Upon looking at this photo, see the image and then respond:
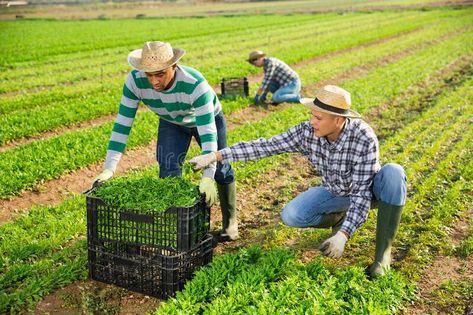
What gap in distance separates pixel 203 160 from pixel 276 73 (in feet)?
25.1

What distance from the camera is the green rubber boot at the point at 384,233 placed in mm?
4816

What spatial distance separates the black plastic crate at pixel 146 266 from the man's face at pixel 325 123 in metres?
1.38

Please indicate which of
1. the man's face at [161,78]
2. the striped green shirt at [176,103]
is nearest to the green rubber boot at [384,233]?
the striped green shirt at [176,103]

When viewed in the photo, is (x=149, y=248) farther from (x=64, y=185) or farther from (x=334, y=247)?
(x=64, y=185)

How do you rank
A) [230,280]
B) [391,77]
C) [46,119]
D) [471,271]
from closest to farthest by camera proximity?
[230,280] < [471,271] < [46,119] < [391,77]

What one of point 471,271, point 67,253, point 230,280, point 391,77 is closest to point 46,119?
point 67,253

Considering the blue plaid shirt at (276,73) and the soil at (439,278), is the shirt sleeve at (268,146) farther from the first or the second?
the blue plaid shirt at (276,73)

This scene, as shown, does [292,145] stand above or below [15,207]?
above

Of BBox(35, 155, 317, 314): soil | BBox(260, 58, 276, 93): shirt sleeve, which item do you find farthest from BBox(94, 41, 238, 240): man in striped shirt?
BBox(260, 58, 276, 93): shirt sleeve

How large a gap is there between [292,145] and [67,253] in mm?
2511

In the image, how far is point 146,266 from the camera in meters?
4.54

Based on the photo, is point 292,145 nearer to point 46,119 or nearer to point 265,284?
point 265,284

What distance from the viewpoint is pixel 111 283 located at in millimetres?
4777

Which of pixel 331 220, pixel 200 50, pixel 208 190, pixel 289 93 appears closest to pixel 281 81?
pixel 289 93
